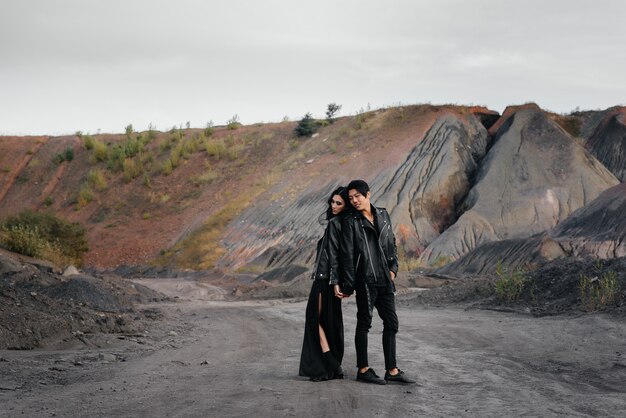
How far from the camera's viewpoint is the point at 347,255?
26.9ft

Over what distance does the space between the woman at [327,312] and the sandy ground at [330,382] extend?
0.22m

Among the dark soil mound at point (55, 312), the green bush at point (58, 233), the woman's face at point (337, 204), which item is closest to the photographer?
the woman's face at point (337, 204)

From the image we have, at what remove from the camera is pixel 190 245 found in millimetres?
46281

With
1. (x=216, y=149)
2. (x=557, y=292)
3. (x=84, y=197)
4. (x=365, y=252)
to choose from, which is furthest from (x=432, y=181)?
(x=365, y=252)

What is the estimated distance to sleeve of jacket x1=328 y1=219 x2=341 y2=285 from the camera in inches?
324

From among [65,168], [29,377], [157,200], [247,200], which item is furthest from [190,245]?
[29,377]

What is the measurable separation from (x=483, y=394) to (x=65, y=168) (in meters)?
60.9

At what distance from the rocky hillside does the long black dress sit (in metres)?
26.3

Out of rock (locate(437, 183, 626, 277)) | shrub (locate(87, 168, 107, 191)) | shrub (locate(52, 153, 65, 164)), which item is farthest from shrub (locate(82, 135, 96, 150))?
rock (locate(437, 183, 626, 277))

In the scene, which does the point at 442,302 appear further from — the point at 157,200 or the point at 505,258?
the point at 157,200

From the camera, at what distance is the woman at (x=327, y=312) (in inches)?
325

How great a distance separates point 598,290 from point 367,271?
7709 mm

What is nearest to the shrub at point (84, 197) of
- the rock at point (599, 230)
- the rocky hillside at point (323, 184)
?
the rocky hillside at point (323, 184)

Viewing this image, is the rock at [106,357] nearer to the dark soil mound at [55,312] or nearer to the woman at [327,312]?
the dark soil mound at [55,312]
